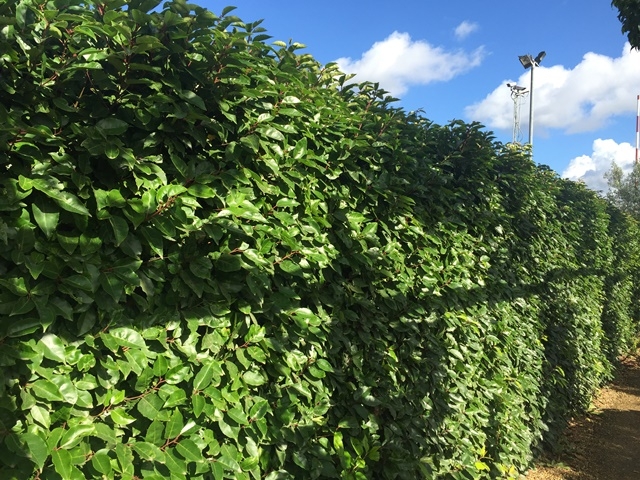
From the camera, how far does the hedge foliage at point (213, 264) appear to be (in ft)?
4.90

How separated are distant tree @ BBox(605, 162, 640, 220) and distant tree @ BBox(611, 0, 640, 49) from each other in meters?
19.4

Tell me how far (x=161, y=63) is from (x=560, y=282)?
18.1 ft

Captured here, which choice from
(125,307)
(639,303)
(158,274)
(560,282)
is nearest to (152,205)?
(158,274)

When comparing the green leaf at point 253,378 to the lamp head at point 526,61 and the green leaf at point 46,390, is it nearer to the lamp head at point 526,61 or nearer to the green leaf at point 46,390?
the green leaf at point 46,390

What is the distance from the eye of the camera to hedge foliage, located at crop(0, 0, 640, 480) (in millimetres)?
1494

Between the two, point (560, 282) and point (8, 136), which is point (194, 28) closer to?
point (8, 136)

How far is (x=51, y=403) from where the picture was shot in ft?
4.90

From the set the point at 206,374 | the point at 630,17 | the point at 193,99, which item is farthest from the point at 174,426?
the point at 630,17

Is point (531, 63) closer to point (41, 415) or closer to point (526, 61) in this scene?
point (526, 61)

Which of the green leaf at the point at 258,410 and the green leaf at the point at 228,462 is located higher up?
the green leaf at the point at 258,410

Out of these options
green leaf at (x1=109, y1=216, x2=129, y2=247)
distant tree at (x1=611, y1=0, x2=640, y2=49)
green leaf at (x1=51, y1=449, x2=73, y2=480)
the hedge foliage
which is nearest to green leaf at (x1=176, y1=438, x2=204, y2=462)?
the hedge foliage

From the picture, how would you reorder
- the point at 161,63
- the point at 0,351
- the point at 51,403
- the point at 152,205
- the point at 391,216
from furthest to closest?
the point at 391,216 < the point at 161,63 < the point at 152,205 < the point at 51,403 < the point at 0,351

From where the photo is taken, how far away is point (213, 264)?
1.89 metres

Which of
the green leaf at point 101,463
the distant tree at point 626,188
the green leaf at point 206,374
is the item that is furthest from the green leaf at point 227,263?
the distant tree at point 626,188
